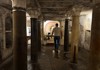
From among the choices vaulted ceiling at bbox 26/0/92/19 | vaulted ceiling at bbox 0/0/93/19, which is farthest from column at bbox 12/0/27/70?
vaulted ceiling at bbox 26/0/92/19

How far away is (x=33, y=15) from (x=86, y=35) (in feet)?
18.6

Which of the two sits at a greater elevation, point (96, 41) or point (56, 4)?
point (56, 4)

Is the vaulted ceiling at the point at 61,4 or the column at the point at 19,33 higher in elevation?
the vaulted ceiling at the point at 61,4

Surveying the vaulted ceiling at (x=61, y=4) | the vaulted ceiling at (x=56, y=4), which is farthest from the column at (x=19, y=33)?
the vaulted ceiling at (x=61, y=4)

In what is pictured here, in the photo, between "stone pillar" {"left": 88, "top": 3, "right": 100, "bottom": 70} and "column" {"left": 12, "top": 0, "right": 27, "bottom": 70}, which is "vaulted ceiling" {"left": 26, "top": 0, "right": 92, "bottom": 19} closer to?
"column" {"left": 12, "top": 0, "right": 27, "bottom": 70}

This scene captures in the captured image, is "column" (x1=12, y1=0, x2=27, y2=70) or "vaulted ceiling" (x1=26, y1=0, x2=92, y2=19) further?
"vaulted ceiling" (x1=26, y1=0, x2=92, y2=19)

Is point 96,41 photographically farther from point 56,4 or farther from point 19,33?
point 56,4

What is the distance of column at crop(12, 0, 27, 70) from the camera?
11.7 ft

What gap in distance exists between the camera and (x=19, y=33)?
365 centimetres

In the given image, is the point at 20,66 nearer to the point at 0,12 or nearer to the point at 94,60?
the point at 94,60

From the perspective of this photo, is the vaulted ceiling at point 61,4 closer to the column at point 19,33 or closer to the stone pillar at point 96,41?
the column at point 19,33

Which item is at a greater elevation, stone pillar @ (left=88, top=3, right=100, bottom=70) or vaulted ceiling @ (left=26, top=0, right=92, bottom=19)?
vaulted ceiling @ (left=26, top=0, right=92, bottom=19)

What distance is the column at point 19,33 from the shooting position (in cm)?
357

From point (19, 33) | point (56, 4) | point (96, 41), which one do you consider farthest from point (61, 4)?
point (96, 41)
